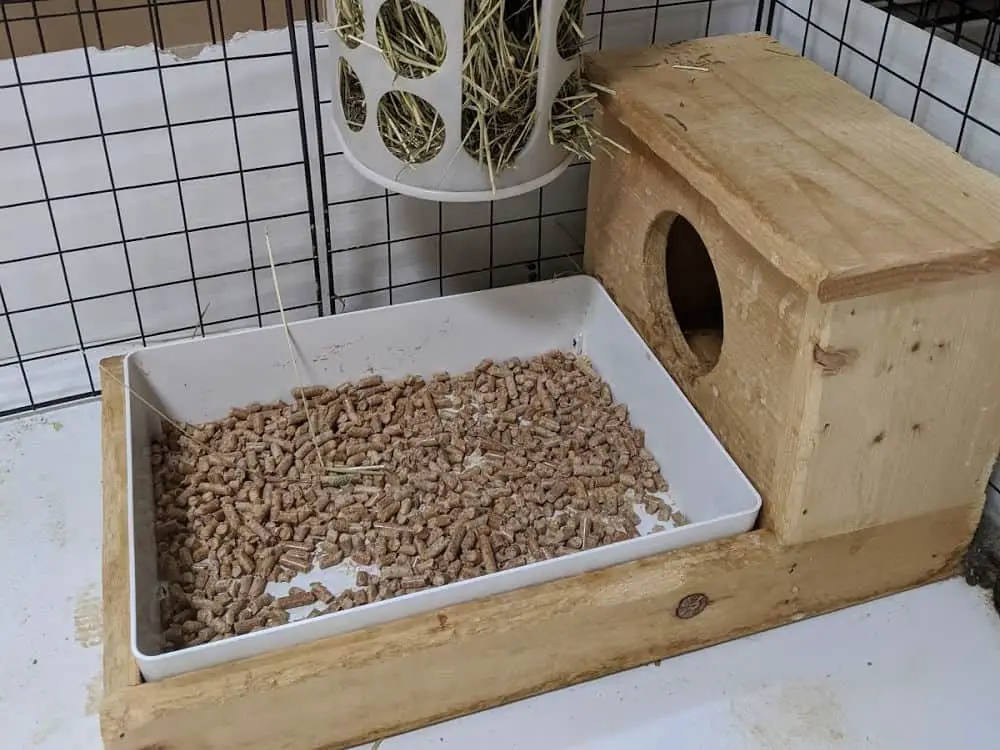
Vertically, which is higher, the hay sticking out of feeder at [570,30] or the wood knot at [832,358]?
the hay sticking out of feeder at [570,30]

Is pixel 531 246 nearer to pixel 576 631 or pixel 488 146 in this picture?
pixel 488 146

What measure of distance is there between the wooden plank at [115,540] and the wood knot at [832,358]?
0.76 meters

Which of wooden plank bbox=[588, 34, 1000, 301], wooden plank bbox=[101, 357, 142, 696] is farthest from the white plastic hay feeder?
wooden plank bbox=[101, 357, 142, 696]

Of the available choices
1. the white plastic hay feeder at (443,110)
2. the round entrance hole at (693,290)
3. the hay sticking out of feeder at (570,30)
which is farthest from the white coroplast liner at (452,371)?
the hay sticking out of feeder at (570,30)

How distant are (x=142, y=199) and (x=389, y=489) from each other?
2.01 feet

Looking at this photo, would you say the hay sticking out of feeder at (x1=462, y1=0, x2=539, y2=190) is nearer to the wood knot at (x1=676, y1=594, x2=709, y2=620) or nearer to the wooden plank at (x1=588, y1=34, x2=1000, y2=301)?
the wooden plank at (x1=588, y1=34, x2=1000, y2=301)

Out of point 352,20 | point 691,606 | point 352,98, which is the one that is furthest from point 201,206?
point 691,606

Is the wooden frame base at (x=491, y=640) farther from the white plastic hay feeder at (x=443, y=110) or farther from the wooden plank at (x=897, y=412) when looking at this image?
the white plastic hay feeder at (x=443, y=110)

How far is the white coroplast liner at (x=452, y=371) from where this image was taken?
1.26m

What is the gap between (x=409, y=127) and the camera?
1343 mm

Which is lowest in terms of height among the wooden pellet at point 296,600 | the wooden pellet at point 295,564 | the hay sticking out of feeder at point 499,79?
the wooden pellet at point 295,564

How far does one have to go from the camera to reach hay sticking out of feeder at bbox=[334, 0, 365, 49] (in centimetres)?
130

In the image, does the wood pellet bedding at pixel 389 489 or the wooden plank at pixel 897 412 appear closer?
the wooden plank at pixel 897 412

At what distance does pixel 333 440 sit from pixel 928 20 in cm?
101
